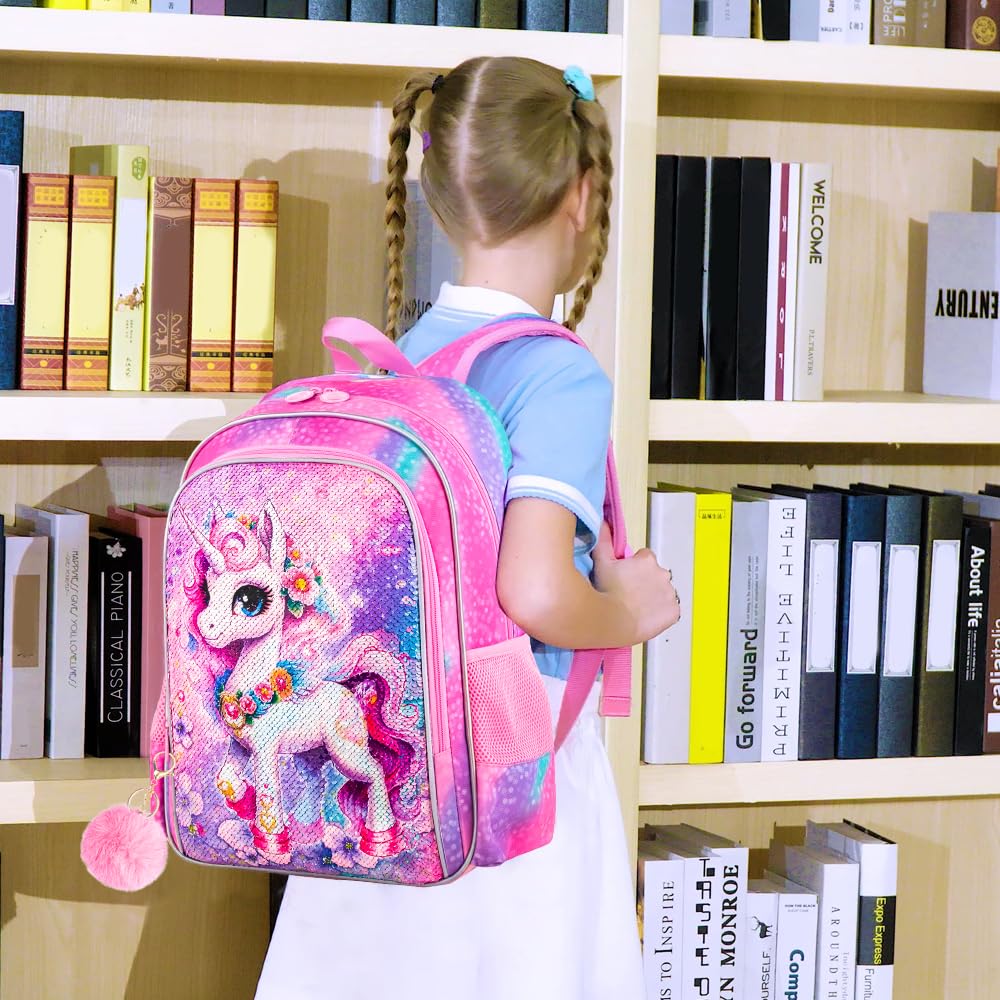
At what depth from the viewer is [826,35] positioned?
139 cm

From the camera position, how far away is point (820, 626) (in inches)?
55.6

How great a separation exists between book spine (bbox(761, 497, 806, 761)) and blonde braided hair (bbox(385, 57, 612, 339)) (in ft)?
1.60

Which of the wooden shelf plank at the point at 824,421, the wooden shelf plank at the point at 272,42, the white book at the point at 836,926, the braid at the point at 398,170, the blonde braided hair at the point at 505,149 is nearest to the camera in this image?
the blonde braided hair at the point at 505,149

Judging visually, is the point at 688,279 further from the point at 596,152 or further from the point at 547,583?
the point at 547,583

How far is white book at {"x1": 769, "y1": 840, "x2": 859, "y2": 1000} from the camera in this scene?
4.79 ft

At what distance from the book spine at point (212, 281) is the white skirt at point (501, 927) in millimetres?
526

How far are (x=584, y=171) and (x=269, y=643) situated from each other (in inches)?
15.8

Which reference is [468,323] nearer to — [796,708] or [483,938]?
[483,938]

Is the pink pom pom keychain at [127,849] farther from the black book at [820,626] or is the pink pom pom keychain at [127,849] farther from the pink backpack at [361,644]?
the black book at [820,626]

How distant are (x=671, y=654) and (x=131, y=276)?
24.6 inches

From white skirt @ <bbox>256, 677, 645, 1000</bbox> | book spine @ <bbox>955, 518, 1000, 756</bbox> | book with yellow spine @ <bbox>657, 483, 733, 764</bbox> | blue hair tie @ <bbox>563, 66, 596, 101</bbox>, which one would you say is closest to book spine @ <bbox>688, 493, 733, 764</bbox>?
book with yellow spine @ <bbox>657, 483, 733, 764</bbox>

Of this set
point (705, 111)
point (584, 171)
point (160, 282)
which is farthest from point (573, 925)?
point (705, 111)

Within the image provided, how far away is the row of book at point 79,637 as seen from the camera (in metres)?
1.34

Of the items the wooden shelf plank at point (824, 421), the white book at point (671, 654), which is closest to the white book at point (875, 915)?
the white book at point (671, 654)
